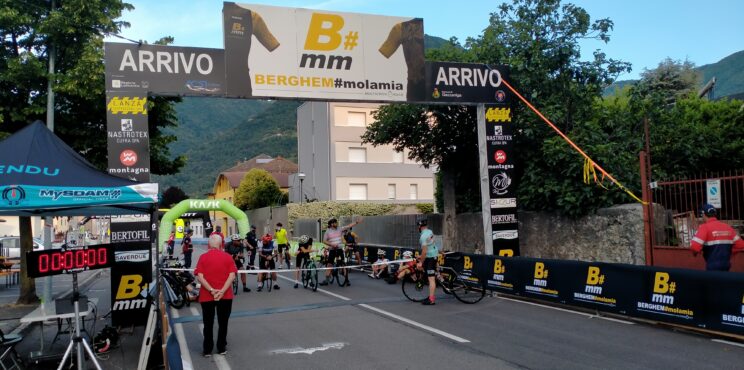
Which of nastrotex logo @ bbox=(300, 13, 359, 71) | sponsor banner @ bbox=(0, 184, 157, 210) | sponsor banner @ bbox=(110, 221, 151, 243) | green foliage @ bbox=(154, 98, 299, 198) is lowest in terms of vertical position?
sponsor banner @ bbox=(110, 221, 151, 243)

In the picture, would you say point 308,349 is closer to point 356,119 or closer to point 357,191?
point 357,191

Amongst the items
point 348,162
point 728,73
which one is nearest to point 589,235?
point 348,162

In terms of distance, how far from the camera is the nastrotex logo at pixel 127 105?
1330 centimetres

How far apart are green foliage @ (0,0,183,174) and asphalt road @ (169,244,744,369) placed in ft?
22.5

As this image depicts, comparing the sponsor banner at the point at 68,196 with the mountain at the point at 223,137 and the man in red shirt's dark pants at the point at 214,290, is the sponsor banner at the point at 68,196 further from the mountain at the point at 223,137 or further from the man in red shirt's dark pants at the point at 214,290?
the mountain at the point at 223,137

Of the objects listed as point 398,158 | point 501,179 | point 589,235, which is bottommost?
point 589,235

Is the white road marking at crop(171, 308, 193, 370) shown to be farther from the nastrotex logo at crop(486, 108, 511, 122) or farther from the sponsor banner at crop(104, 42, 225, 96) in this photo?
the nastrotex logo at crop(486, 108, 511, 122)

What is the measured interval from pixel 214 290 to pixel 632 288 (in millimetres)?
6958

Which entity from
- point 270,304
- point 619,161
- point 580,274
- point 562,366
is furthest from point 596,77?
point 562,366

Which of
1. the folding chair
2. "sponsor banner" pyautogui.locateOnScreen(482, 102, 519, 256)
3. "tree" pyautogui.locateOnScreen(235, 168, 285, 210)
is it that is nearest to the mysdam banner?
"sponsor banner" pyautogui.locateOnScreen(482, 102, 519, 256)

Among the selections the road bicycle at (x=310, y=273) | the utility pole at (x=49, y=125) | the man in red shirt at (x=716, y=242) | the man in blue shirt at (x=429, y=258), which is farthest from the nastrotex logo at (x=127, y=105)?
the man in red shirt at (x=716, y=242)

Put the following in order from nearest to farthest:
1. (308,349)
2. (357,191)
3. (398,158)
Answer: (308,349) < (357,191) < (398,158)

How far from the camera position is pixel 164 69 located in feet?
45.6

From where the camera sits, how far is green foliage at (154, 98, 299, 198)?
4825 inches
